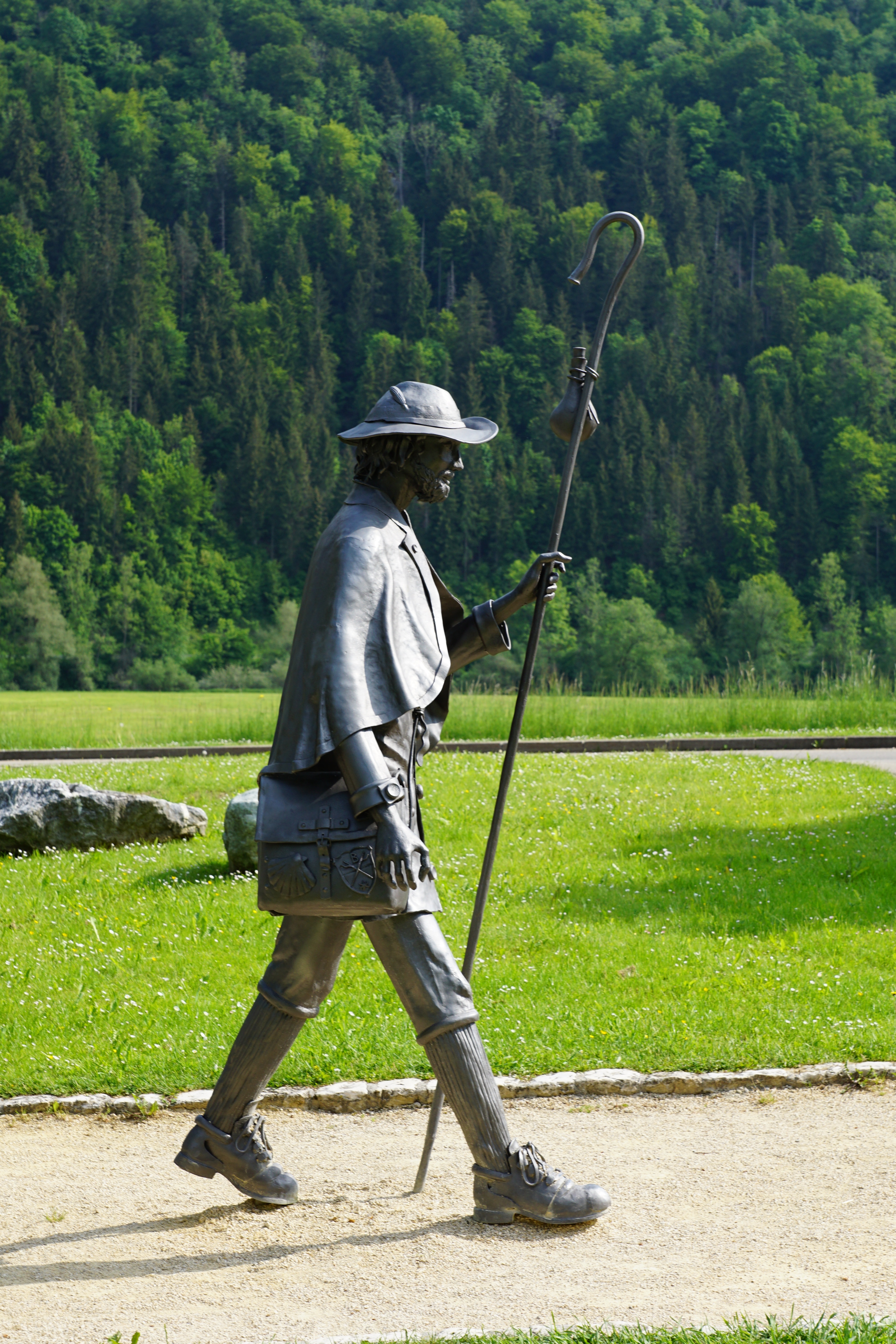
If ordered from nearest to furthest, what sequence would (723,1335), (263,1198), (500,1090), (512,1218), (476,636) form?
(723,1335) → (512,1218) → (263,1198) → (476,636) → (500,1090)

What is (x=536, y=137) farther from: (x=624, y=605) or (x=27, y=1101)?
(x=27, y=1101)

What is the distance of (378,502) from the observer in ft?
15.0

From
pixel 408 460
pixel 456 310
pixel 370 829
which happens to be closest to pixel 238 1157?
pixel 370 829

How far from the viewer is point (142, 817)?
35.7 feet

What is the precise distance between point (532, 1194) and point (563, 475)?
7.25 ft

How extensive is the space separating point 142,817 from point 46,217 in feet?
349

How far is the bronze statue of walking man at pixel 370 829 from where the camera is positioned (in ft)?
13.8

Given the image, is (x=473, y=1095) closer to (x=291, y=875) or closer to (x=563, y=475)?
(x=291, y=875)

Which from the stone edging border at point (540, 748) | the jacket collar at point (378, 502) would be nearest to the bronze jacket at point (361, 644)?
the jacket collar at point (378, 502)

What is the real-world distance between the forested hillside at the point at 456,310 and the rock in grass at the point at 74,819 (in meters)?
57.0

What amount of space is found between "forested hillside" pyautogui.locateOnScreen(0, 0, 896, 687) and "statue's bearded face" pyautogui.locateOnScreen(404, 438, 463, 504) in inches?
2477

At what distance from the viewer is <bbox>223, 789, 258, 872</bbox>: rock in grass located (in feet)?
31.6

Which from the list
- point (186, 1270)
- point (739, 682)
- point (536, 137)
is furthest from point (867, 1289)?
point (536, 137)

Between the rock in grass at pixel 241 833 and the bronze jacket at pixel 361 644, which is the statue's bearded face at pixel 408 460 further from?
the rock in grass at pixel 241 833
